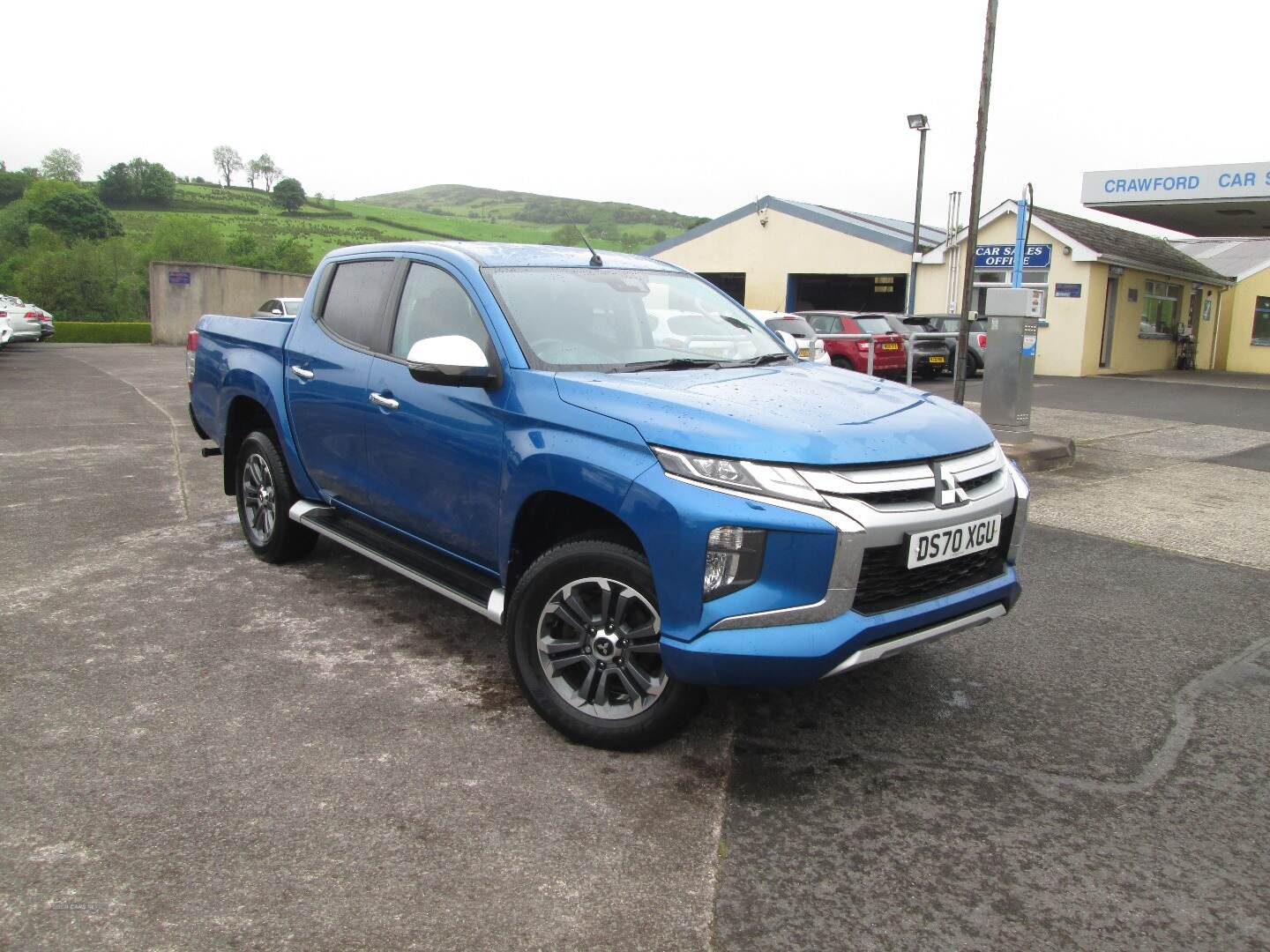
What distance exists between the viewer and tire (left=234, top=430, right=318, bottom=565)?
533cm

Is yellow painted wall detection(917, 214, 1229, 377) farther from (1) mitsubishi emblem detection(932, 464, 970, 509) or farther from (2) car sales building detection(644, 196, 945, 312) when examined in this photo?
(1) mitsubishi emblem detection(932, 464, 970, 509)

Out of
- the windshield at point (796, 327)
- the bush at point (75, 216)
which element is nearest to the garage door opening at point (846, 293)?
the windshield at point (796, 327)

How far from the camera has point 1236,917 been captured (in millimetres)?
2523

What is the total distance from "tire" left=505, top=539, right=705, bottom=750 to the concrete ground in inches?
5.7

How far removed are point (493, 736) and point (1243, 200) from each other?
2326 cm

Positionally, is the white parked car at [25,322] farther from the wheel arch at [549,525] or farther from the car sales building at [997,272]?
the wheel arch at [549,525]

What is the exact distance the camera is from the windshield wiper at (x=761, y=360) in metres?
4.16

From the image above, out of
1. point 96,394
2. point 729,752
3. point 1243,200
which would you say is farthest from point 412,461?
point 1243,200

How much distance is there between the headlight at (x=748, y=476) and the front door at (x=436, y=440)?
0.91 metres

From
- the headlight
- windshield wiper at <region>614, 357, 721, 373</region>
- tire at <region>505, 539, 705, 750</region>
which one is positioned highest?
windshield wiper at <region>614, 357, 721, 373</region>

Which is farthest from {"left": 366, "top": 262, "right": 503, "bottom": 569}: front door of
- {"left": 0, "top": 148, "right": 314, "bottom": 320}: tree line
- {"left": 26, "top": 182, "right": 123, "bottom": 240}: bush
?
{"left": 26, "top": 182, "right": 123, "bottom": 240}: bush

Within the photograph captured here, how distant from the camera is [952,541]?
321 centimetres

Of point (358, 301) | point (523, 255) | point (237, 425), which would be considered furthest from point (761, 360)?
point (237, 425)

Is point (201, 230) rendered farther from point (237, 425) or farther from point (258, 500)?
point (258, 500)
